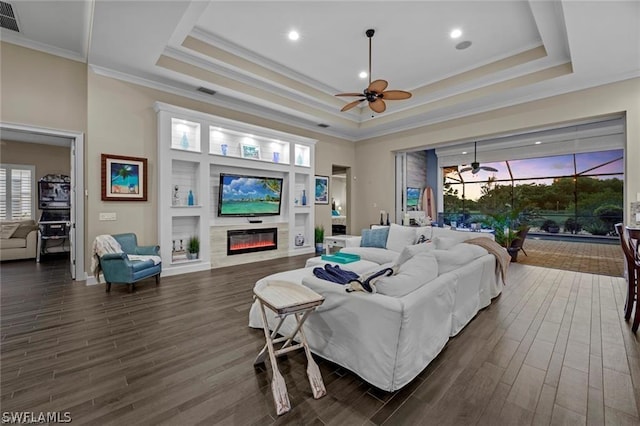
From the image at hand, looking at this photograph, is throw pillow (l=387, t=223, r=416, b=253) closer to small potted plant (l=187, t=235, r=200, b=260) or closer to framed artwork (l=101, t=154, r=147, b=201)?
small potted plant (l=187, t=235, r=200, b=260)

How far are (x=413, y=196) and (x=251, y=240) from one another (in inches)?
258

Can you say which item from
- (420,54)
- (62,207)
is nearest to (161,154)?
(62,207)

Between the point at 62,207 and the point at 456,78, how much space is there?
10052mm

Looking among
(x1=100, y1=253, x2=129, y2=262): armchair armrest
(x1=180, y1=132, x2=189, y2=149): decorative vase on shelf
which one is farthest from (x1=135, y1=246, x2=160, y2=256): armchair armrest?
(x1=180, y1=132, x2=189, y2=149): decorative vase on shelf

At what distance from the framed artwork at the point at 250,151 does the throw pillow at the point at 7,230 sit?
5129 mm

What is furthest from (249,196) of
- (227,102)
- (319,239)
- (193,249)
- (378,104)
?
(378,104)

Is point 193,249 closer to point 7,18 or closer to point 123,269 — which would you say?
point 123,269

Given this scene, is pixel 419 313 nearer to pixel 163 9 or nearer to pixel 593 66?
pixel 163 9

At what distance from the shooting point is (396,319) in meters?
1.82

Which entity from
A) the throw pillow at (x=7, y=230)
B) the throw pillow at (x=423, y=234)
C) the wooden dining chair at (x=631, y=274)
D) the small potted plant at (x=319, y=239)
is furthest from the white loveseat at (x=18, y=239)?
the wooden dining chair at (x=631, y=274)

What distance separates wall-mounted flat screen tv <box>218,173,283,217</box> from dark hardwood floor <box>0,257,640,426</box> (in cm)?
261

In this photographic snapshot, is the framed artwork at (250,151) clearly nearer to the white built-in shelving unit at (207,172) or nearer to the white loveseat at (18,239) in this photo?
the white built-in shelving unit at (207,172)

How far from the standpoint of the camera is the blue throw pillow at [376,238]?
5082mm

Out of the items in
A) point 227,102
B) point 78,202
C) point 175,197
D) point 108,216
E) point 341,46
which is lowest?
point 108,216
